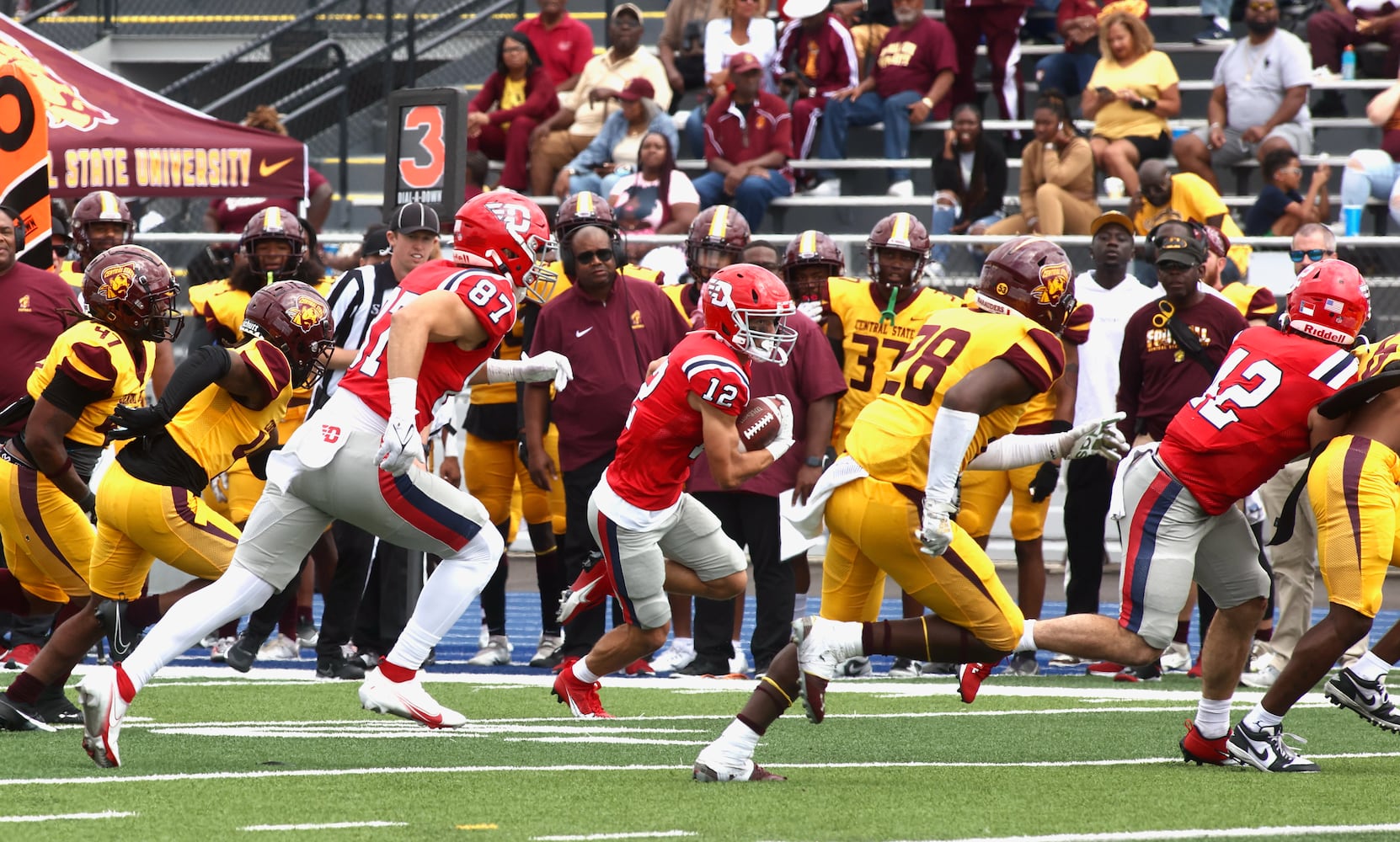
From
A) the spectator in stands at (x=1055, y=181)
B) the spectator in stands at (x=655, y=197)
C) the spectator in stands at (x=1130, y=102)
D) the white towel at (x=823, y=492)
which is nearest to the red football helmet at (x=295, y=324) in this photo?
the white towel at (x=823, y=492)

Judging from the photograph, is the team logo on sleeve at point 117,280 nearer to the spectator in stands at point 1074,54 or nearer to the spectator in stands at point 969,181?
the spectator in stands at point 969,181

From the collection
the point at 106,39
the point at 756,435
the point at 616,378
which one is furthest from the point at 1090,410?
the point at 106,39

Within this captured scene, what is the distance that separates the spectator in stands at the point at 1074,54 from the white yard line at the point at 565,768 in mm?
9686

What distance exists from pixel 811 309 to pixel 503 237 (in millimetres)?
3120

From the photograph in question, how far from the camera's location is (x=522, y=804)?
15.6 ft

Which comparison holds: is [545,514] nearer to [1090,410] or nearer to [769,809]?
[1090,410]

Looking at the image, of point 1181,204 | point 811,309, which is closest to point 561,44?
point 1181,204

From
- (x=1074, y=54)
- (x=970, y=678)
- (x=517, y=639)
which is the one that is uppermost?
(x=1074, y=54)

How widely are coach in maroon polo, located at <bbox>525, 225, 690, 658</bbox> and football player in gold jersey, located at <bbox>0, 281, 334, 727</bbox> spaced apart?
2198 millimetres

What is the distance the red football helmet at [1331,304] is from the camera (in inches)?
228

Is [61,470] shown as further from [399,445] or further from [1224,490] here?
[1224,490]

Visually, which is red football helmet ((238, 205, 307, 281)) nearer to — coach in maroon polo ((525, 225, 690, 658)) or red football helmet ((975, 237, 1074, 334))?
coach in maroon polo ((525, 225, 690, 658))

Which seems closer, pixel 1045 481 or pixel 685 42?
pixel 1045 481

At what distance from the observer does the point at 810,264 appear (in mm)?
9094
